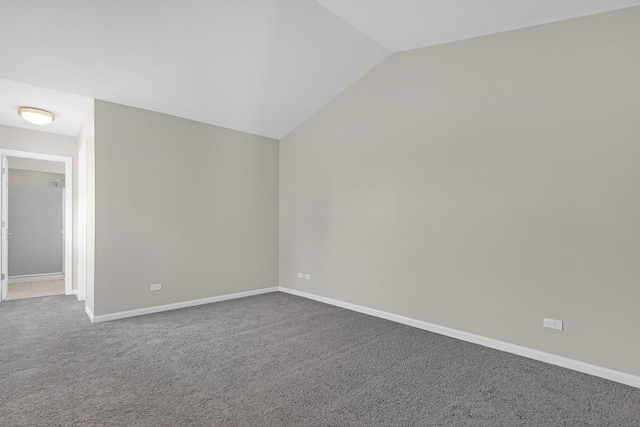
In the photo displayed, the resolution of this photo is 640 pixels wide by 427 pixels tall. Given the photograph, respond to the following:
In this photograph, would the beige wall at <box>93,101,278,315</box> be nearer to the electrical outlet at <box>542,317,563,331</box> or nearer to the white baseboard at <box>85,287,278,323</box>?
the white baseboard at <box>85,287,278,323</box>

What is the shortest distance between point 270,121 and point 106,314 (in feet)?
11.2

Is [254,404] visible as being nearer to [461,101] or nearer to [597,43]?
[461,101]

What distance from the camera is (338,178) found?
481 cm

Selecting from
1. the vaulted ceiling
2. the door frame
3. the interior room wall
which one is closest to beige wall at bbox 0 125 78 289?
the door frame

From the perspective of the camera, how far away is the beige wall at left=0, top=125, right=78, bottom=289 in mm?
4840

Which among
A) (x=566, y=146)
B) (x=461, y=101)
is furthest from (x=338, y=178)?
(x=566, y=146)

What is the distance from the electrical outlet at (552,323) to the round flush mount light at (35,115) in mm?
5978

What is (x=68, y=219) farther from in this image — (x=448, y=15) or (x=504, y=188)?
(x=504, y=188)

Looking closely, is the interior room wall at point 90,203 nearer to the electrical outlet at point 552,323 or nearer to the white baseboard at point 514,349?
the white baseboard at point 514,349

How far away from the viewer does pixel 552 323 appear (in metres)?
2.88

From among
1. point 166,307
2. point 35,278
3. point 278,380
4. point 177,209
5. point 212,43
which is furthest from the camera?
point 35,278

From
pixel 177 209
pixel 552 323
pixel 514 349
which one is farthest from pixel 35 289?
pixel 552 323

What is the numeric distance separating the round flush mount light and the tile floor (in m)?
2.94

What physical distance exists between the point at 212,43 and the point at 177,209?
88.4 inches
